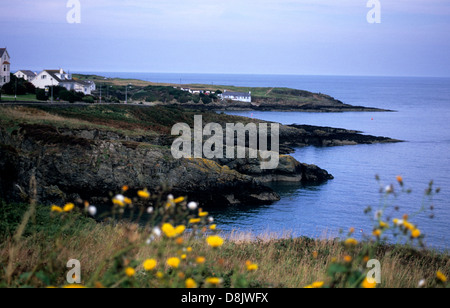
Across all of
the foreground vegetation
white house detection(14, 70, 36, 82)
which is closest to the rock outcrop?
the foreground vegetation

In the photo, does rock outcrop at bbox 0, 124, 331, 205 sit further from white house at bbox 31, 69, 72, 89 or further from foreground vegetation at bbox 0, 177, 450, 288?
white house at bbox 31, 69, 72, 89

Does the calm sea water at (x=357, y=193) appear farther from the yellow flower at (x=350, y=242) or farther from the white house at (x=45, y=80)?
the white house at (x=45, y=80)

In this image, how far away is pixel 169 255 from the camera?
678cm

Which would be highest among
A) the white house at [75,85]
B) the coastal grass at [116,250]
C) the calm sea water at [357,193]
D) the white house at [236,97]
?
the white house at [75,85]

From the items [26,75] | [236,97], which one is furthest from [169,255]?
[236,97]

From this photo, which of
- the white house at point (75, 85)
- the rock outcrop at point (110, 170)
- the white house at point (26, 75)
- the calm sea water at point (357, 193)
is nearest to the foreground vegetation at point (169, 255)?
the calm sea water at point (357, 193)

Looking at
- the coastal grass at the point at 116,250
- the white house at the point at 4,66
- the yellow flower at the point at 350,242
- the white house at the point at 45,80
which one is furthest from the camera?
the white house at the point at 45,80

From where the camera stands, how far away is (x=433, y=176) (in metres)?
45.3

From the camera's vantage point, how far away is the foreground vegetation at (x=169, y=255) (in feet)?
11.3

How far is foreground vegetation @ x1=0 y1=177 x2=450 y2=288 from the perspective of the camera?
11.3ft

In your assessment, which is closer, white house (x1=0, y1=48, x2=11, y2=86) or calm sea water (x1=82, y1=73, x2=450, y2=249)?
calm sea water (x1=82, y1=73, x2=450, y2=249)

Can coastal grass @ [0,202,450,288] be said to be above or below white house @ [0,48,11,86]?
below
